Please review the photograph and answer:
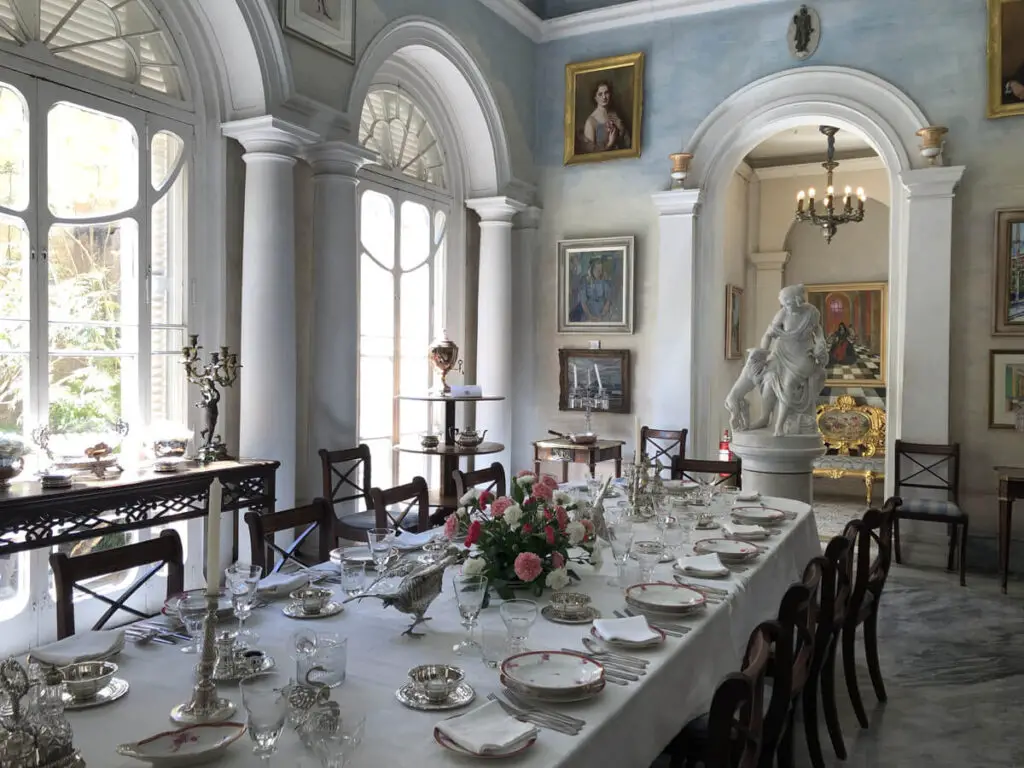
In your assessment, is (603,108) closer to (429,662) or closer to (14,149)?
(14,149)

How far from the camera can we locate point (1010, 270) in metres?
6.50

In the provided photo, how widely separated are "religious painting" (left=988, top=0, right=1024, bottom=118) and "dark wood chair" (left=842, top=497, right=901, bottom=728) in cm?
411

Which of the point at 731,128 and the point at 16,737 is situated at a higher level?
the point at 731,128

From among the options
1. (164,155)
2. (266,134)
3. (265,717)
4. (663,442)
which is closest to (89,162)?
(164,155)

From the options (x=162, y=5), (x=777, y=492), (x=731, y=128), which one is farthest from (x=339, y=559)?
(x=731, y=128)

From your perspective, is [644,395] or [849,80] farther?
[644,395]

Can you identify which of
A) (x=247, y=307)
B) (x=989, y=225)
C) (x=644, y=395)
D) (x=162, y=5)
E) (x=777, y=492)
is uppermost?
(x=162, y=5)

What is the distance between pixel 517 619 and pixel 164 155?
156 inches

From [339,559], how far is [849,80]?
19.7ft

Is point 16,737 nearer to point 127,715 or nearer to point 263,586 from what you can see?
point 127,715

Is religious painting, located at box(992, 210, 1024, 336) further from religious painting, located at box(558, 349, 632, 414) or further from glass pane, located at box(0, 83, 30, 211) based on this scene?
glass pane, located at box(0, 83, 30, 211)

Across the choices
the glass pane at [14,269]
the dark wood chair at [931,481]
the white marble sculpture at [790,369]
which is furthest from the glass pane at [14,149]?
the dark wood chair at [931,481]

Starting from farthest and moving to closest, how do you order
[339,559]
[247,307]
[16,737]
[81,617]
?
[247,307] → [81,617] → [339,559] → [16,737]

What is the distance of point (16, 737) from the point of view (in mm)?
1572
